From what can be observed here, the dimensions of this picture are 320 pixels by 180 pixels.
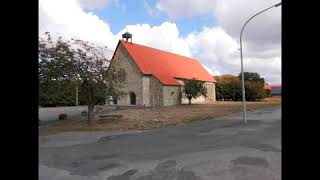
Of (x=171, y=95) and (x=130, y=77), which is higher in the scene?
(x=130, y=77)

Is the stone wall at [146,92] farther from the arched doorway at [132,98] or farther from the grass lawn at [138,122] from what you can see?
the grass lawn at [138,122]

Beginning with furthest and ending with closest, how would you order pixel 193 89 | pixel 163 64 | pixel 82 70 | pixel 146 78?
1. pixel 163 64
2. pixel 146 78
3. pixel 193 89
4. pixel 82 70

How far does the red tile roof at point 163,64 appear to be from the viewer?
170 ft

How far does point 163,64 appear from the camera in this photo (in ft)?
191

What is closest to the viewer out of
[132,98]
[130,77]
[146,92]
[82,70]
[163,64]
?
[82,70]

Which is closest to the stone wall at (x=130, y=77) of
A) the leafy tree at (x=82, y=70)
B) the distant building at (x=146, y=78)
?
the distant building at (x=146, y=78)

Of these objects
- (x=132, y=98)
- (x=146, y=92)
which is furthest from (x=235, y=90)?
(x=132, y=98)

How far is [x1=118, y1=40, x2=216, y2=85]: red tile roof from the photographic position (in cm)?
5187

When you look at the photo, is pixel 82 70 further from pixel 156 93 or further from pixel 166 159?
pixel 156 93

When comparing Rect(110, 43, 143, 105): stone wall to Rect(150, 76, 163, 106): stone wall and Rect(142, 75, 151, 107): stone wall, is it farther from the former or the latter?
Rect(150, 76, 163, 106): stone wall
